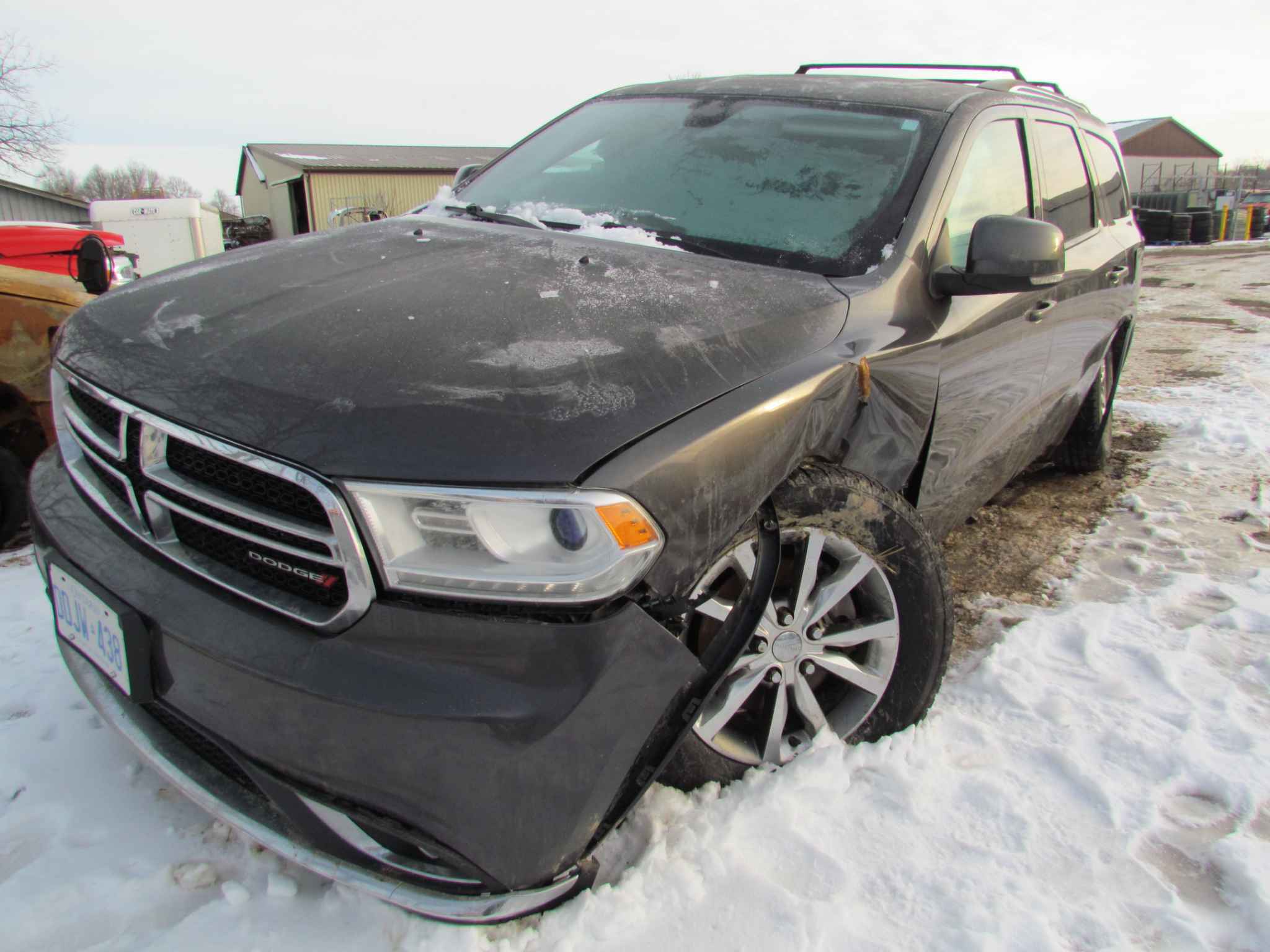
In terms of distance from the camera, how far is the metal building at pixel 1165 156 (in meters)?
44.3

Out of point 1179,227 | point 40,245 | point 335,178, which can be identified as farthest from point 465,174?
point 335,178

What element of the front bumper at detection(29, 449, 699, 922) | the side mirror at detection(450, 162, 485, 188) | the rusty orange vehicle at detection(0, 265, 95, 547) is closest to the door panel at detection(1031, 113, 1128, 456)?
the side mirror at detection(450, 162, 485, 188)

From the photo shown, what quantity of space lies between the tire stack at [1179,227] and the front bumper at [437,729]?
2950 centimetres

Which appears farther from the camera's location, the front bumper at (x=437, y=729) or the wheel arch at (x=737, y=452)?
the wheel arch at (x=737, y=452)

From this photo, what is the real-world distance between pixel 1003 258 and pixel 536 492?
5.03 feet

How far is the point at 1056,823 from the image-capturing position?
6.57 ft

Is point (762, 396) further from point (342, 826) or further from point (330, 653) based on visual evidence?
point (342, 826)

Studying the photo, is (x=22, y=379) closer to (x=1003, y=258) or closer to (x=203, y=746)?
(x=203, y=746)

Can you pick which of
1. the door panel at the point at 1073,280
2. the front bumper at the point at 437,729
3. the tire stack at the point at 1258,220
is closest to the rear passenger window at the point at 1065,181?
the door panel at the point at 1073,280

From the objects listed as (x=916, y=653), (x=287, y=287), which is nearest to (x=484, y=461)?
(x=287, y=287)

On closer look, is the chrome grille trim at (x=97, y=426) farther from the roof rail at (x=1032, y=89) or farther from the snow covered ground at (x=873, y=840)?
the roof rail at (x=1032, y=89)

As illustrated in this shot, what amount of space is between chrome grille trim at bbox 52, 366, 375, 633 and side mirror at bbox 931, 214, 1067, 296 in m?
1.66

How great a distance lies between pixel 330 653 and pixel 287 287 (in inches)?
37.1

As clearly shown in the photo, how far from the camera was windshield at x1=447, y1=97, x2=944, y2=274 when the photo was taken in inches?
91.7
